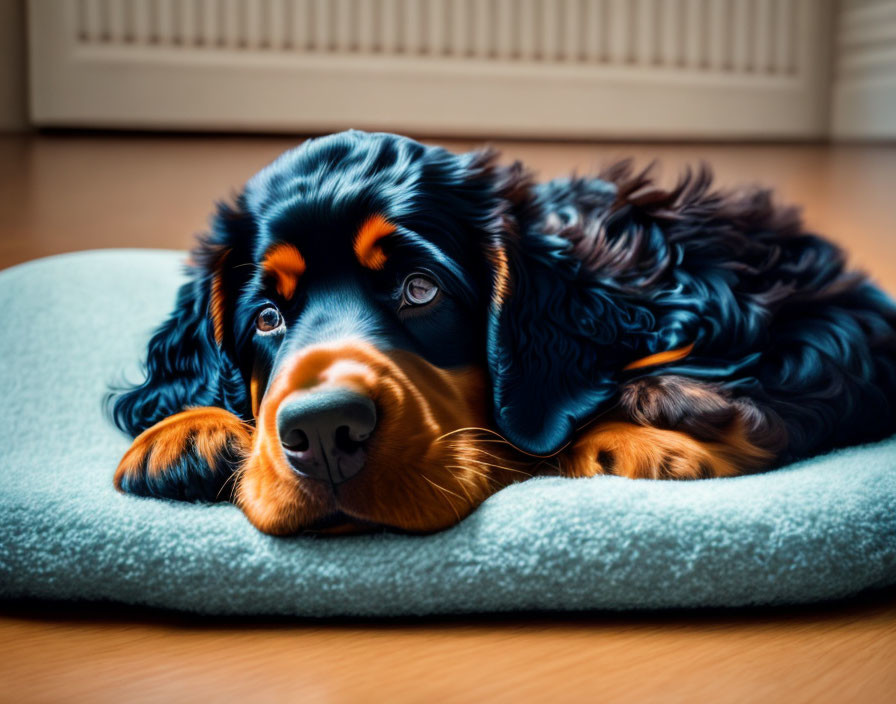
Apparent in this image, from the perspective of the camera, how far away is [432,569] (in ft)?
4.72

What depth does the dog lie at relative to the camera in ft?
4.79

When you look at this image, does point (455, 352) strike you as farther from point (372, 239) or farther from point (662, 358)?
point (662, 358)

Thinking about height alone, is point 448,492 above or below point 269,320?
below

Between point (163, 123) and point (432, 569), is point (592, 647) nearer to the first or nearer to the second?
point (432, 569)

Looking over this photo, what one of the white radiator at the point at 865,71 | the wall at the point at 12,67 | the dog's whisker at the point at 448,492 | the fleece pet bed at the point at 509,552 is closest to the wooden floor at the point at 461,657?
the fleece pet bed at the point at 509,552

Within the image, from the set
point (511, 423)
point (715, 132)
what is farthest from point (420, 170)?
point (715, 132)

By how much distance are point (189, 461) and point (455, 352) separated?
17.4 inches

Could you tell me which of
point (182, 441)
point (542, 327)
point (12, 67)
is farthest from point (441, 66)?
point (182, 441)

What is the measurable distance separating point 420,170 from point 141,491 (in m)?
0.66

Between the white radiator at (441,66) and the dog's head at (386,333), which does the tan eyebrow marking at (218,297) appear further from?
the white radiator at (441,66)

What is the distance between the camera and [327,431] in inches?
54.4

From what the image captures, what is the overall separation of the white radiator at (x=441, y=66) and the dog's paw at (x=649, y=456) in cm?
469

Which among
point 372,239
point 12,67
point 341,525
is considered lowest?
point 341,525

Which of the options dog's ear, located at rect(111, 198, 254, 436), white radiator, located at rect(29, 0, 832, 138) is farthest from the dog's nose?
white radiator, located at rect(29, 0, 832, 138)
